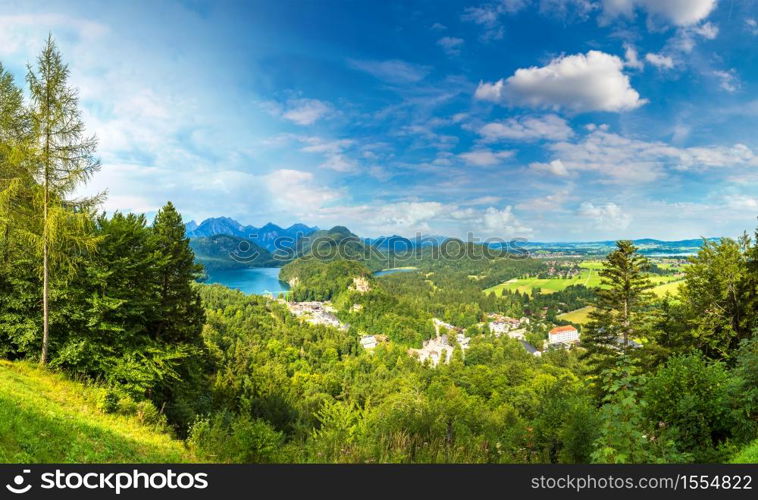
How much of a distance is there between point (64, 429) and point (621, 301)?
2354 cm

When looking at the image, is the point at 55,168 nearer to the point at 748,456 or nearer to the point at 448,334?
the point at 748,456

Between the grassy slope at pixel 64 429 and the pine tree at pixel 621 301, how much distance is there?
20.9m

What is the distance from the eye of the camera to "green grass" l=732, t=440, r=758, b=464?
17.7ft

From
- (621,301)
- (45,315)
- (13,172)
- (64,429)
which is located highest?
(13,172)

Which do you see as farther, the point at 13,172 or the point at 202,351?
the point at 202,351

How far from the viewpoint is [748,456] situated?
5488 mm

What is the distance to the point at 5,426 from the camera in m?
5.77

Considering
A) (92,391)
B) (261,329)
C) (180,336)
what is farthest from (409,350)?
(92,391)

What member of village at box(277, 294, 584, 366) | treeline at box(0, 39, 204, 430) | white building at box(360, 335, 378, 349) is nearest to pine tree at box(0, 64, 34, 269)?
treeline at box(0, 39, 204, 430)

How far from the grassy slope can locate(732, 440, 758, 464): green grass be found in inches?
391

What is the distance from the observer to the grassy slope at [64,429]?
5737mm

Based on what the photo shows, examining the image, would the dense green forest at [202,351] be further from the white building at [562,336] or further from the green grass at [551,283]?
the green grass at [551,283]
